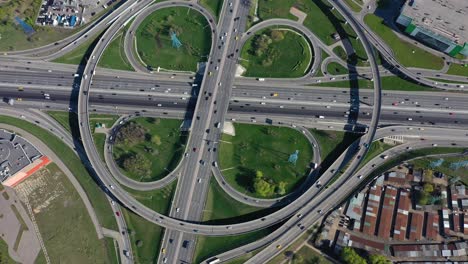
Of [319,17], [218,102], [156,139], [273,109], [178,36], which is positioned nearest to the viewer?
[156,139]

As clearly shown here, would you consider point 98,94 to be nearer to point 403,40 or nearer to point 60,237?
point 60,237

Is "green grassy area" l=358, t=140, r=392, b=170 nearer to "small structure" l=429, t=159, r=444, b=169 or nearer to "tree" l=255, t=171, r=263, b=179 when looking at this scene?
"small structure" l=429, t=159, r=444, b=169

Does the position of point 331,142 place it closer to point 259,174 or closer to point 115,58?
point 259,174

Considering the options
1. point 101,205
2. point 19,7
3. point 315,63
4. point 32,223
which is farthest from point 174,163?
point 19,7

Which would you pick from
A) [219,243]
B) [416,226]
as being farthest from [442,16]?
[219,243]

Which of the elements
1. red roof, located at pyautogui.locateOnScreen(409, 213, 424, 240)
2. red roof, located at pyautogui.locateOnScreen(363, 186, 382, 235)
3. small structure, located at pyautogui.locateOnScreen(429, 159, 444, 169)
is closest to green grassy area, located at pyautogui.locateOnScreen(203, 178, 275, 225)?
red roof, located at pyautogui.locateOnScreen(363, 186, 382, 235)

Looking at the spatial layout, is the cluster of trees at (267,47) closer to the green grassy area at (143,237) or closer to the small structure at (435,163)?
the small structure at (435,163)

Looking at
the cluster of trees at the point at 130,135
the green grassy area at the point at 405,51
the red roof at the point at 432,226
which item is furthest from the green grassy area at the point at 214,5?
the red roof at the point at 432,226
